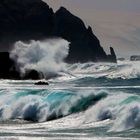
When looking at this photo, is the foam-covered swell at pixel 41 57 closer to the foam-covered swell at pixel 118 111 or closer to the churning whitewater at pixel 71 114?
the churning whitewater at pixel 71 114

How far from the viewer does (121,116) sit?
Answer: 90.3 feet

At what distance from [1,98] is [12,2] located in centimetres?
13962

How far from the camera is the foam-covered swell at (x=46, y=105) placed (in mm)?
32094

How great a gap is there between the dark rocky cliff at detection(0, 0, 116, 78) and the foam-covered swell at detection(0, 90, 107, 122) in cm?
12728

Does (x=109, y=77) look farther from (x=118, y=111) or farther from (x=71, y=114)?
(x=118, y=111)

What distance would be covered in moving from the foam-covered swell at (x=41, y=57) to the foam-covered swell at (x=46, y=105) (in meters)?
51.0

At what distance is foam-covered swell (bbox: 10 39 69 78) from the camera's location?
91812mm

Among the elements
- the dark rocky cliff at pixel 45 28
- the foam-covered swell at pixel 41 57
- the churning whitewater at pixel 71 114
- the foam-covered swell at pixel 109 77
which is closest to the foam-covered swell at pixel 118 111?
the churning whitewater at pixel 71 114

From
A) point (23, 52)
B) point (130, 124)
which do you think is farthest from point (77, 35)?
point (130, 124)

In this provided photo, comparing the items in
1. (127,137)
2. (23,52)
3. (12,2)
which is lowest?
(127,137)

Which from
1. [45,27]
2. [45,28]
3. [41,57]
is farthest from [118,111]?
[45,27]

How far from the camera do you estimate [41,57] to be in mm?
98500

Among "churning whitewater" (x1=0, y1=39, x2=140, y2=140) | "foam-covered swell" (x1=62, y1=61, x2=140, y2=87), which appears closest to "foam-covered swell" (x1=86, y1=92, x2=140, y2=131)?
"churning whitewater" (x1=0, y1=39, x2=140, y2=140)

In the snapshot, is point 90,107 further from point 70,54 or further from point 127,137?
point 70,54
